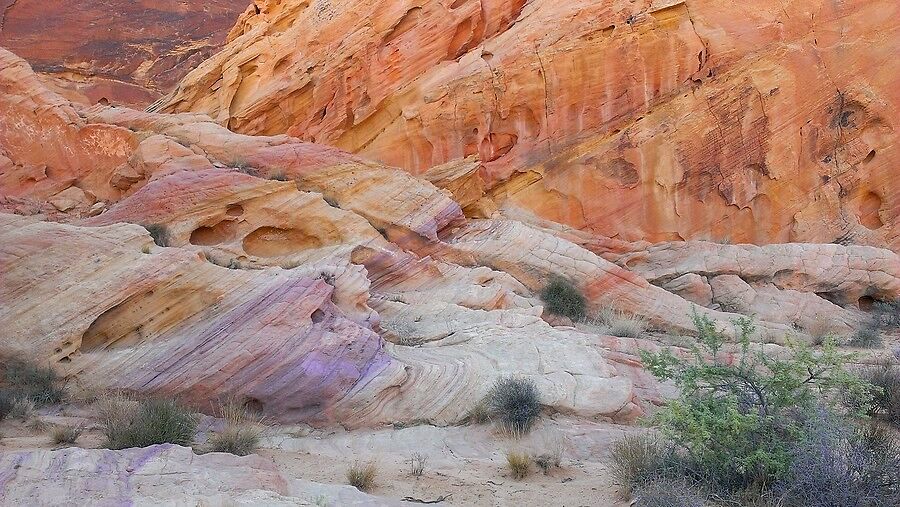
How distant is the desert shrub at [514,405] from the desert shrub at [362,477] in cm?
179

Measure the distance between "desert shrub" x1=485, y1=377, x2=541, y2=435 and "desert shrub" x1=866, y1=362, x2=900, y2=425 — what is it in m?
3.75

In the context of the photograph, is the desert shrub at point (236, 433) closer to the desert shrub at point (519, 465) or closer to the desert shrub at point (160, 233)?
the desert shrub at point (519, 465)

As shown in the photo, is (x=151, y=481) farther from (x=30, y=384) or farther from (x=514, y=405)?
(x=514, y=405)

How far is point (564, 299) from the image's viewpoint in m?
13.4

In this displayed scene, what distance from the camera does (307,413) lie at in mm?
7781

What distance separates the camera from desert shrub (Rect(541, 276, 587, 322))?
13.1 metres

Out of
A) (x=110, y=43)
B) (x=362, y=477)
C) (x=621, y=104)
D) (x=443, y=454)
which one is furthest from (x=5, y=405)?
(x=110, y=43)

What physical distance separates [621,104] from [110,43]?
18.0 m

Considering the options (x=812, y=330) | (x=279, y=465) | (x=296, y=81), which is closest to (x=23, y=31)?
(x=296, y=81)

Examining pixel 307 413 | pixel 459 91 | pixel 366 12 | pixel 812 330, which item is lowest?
pixel 812 330

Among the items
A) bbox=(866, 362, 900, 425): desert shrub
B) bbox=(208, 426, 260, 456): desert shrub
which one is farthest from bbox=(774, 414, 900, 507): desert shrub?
bbox=(208, 426, 260, 456): desert shrub

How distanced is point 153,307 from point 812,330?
1250 cm

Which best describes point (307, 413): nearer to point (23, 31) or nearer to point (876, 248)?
point (876, 248)

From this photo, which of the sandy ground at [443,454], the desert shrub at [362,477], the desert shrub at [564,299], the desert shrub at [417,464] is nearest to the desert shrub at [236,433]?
the sandy ground at [443,454]
